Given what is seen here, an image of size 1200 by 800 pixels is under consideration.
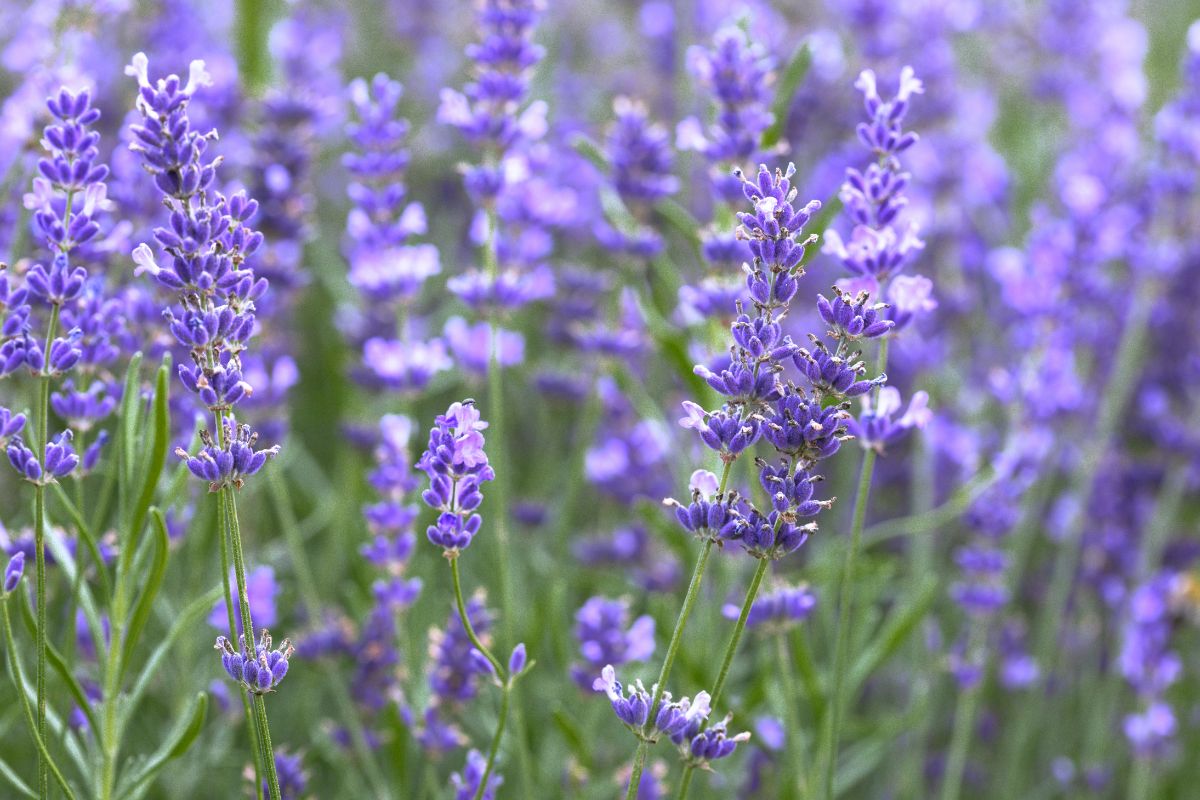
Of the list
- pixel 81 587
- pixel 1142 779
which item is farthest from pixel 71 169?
pixel 1142 779

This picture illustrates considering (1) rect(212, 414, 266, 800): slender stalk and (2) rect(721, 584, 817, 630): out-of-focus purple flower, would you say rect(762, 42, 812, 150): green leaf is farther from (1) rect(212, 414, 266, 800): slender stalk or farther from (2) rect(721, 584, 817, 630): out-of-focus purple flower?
(1) rect(212, 414, 266, 800): slender stalk

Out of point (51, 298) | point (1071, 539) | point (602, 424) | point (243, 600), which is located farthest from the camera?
point (602, 424)

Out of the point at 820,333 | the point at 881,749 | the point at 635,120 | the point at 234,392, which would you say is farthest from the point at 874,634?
the point at 234,392

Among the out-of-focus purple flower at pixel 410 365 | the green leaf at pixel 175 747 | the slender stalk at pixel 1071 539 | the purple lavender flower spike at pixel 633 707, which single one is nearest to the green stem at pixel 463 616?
the purple lavender flower spike at pixel 633 707

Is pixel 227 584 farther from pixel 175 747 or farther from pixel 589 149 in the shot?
pixel 589 149

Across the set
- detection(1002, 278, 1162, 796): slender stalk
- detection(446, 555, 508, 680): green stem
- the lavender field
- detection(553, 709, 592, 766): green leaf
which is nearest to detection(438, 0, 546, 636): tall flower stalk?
the lavender field

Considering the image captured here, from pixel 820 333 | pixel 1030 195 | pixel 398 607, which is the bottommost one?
pixel 398 607

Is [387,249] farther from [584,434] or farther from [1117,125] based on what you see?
[1117,125]
